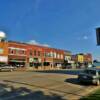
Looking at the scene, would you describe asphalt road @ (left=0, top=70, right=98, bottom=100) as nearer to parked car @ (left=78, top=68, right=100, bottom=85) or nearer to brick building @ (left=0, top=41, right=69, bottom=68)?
parked car @ (left=78, top=68, right=100, bottom=85)

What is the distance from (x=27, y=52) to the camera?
77812mm

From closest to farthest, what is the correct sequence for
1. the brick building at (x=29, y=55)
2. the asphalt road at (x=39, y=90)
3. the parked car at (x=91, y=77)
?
the asphalt road at (x=39, y=90) < the parked car at (x=91, y=77) < the brick building at (x=29, y=55)

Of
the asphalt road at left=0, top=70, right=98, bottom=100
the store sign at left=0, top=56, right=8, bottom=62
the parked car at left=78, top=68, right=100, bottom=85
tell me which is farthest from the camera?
the store sign at left=0, top=56, right=8, bottom=62

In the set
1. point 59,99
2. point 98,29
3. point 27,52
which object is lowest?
point 59,99

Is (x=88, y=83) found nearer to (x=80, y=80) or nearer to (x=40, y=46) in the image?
(x=80, y=80)

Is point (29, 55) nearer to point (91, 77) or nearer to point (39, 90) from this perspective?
point (91, 77)

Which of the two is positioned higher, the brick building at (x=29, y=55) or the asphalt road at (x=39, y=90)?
the brick building at (x=29, y=55)

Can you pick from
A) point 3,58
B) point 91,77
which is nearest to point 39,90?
point 91,77

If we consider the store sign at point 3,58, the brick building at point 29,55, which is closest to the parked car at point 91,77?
the brick building at point 29,55

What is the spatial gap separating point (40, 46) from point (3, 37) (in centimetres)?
1693

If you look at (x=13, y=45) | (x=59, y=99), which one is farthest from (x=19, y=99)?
(x=13, y=45)

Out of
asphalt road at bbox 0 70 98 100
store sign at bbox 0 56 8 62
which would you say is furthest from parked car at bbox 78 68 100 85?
store sign at bbox 0 56 8 62

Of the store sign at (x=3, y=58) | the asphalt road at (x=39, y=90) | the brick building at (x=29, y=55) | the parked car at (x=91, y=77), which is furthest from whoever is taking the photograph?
the brick building at (x=29, y=55)

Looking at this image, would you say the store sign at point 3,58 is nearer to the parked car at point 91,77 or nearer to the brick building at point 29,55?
the brick building at point 29,55
